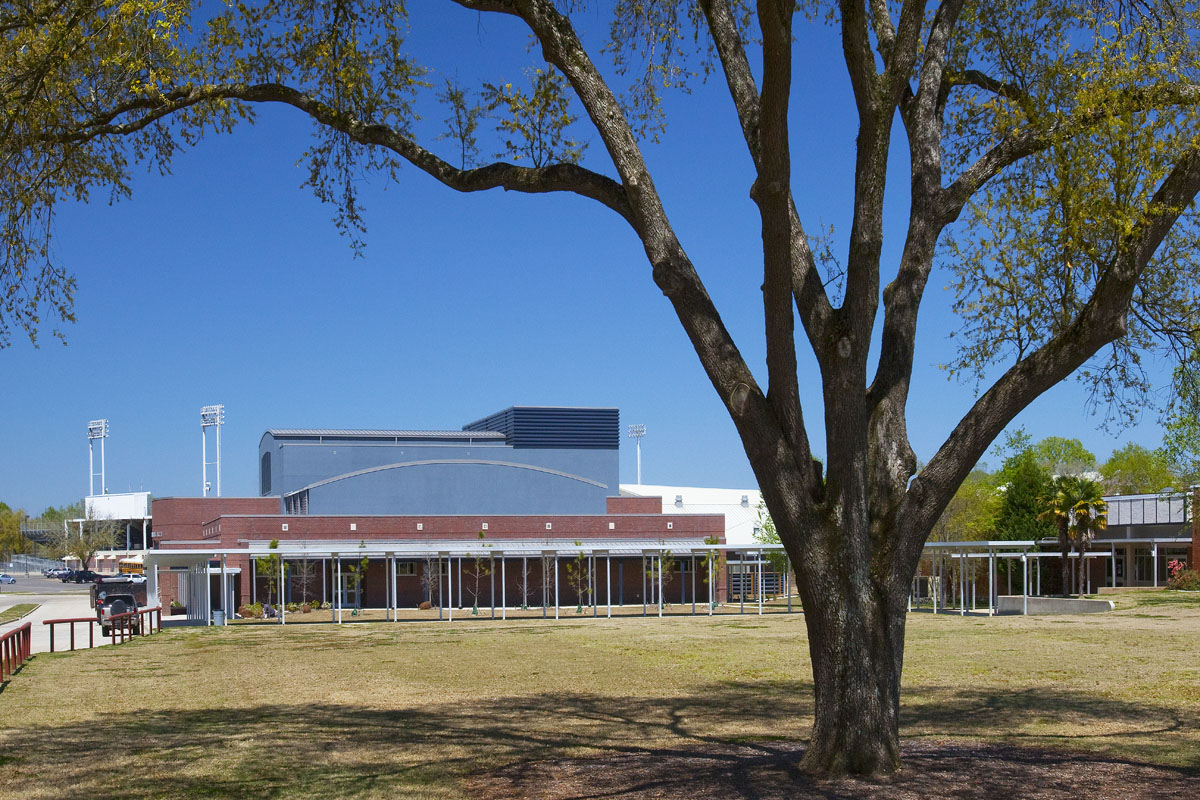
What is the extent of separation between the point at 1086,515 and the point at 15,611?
44841 millimetres

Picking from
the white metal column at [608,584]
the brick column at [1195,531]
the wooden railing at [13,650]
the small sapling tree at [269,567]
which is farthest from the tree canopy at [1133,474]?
the wooden railing at [13,650]

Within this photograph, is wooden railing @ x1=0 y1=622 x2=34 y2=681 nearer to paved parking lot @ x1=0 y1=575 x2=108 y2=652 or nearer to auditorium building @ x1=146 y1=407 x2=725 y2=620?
paved parking lot @ x1=0 y1=575 x2=108 y2=652

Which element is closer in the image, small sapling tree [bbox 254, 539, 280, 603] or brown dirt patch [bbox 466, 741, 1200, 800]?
brown dirt patch [bbox 466, 741, 1200, 800]

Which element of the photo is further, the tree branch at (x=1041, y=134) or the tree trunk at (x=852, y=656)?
the tree branch at (x=1041, y=134)

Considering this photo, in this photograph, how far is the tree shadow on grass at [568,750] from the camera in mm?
8633

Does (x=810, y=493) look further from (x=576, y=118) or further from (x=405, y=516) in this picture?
(x=405, y=516)

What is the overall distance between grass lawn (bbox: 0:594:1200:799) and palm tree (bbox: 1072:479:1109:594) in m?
20.2

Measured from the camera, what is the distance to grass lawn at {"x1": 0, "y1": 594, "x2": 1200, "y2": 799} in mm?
10117

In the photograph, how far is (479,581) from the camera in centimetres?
5534

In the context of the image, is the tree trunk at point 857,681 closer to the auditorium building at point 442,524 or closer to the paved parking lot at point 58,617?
the paved parking lot at point 58,617

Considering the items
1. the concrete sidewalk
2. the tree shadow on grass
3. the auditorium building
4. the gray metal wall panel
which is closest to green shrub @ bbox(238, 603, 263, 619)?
the auditorium building

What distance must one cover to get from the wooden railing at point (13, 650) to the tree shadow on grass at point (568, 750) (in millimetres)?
6738

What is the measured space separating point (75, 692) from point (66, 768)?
7.76 m

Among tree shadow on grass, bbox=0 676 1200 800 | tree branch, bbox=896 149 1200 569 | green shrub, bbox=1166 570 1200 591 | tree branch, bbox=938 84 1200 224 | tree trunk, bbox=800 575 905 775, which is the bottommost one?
green shrub, bbox=1166 570 1200 591
